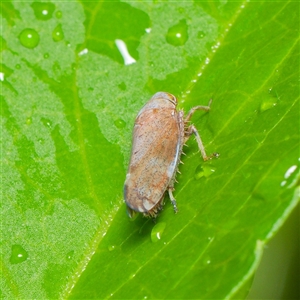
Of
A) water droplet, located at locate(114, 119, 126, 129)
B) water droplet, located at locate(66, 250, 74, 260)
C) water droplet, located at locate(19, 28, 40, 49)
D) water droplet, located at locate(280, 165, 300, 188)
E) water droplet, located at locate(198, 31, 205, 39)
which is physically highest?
water droplet, located at locate(280, 165, 300, 188)

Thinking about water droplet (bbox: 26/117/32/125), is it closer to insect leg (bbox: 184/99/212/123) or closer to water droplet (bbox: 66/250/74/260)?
water droplet (bbox: 66/250/74/260)

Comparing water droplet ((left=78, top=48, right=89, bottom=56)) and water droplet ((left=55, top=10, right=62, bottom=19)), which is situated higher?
water droplet ((left=55, top=10, right=62, bottom=19))

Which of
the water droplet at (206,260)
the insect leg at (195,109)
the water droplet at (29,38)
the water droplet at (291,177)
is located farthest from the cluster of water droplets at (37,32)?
the water droplet at (291,177)

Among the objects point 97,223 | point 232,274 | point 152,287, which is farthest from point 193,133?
point 232,274

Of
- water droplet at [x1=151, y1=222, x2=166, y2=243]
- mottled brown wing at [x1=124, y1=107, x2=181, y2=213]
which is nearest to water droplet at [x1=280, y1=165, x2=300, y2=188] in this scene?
water droplet at [x1=151, y1=222, x2=166, y2=243]

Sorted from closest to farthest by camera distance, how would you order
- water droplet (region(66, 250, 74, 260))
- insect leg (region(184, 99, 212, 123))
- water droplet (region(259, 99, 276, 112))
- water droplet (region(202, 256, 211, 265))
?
water droplet (region(202, 256, 211, 265)) < water droplet (region(259, 99, 276, 112)) < water droplet (region(66, 250, 74, 260)) < insect leg (region(184, 99, 212, 123))

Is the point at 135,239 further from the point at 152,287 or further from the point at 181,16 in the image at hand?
the point at 181,16

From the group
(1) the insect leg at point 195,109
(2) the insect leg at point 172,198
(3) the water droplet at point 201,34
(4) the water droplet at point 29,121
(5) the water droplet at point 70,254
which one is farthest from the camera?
(3) the water droplet at point 201,34

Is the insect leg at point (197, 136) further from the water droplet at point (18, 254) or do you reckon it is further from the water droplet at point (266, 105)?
the water droplet at point (18, 254)
